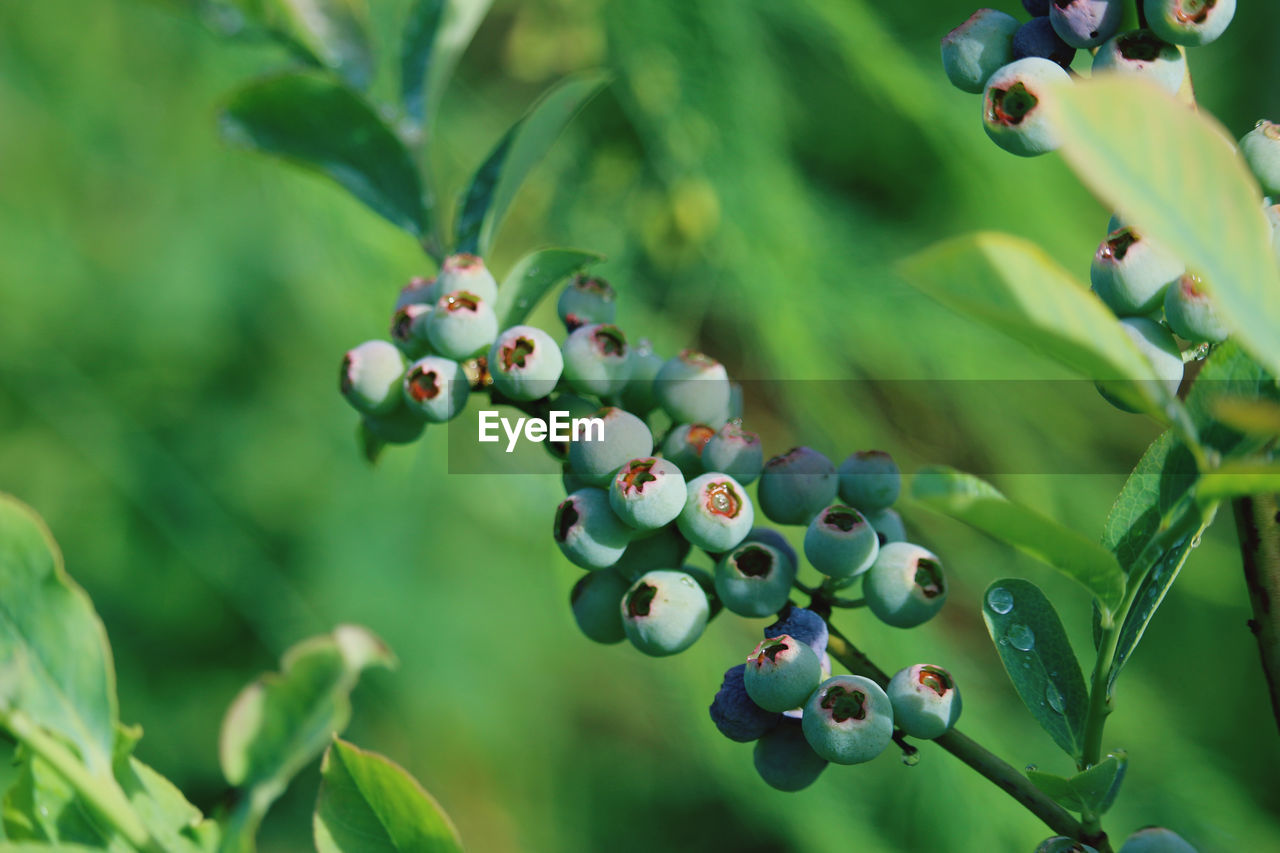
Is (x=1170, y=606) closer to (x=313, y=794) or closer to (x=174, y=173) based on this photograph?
(x=313, y=794)

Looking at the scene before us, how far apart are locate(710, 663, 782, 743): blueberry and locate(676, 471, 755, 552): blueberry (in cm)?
6

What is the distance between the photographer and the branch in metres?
0.38

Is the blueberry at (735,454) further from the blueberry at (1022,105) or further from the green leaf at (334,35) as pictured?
the green leaf at (334,35)

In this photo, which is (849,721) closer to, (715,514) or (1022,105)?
(715,514)

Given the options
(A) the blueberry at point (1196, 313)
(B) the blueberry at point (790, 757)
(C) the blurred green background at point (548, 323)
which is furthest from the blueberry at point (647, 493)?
(C) the blurred green background at point (548, 323)

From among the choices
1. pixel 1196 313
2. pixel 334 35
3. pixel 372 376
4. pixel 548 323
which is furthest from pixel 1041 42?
pixel 548 323

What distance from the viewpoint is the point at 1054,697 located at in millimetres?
416

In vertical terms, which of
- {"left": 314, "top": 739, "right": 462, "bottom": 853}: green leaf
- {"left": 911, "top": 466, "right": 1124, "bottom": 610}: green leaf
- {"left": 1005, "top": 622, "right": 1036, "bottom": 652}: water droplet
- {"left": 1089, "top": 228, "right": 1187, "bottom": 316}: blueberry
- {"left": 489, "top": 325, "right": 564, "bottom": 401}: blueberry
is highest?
{"left": 1089, "top": 228, "right": 1187, "bottom": 316}: blueberry

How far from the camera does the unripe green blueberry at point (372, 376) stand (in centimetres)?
53

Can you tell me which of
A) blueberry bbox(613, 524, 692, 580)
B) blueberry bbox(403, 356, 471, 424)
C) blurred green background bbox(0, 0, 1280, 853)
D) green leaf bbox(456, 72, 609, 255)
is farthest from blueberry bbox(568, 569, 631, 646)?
blurred green background bbox(0, 0, 1280, 853)

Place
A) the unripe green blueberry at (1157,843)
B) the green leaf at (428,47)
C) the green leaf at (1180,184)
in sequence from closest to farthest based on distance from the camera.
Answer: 1. the green leaf at (1180,184)
2. the unripe green blueberry at (1157,843)
3. the green leaf at (428,47)

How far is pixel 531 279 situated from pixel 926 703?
0.30 m

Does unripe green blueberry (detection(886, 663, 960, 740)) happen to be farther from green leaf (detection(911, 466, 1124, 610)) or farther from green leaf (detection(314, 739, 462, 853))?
green leaf (detection(314, 739, 462, 853))

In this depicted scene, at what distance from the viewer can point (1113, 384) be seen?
29 centimetres
